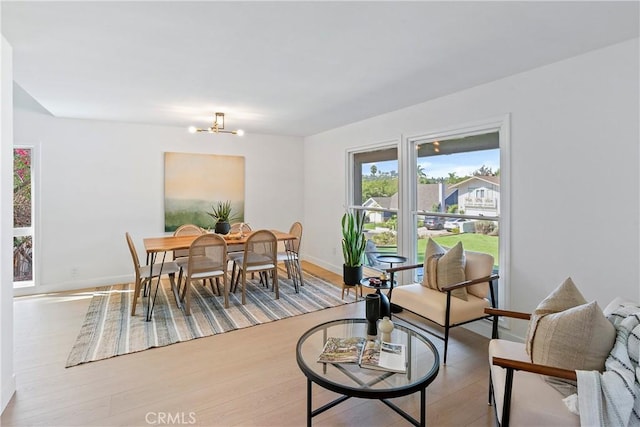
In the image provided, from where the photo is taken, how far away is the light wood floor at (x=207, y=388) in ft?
6.54

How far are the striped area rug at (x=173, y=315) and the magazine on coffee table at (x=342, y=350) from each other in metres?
1.62

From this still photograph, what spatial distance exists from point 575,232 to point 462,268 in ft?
2.86

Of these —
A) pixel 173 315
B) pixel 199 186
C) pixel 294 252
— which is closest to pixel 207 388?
pixel 173 315

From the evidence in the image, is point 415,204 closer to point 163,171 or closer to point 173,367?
point 173,367

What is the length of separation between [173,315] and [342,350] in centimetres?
246

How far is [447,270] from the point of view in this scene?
291cm

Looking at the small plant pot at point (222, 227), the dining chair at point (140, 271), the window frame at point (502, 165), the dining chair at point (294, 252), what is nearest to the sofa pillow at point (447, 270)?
the window frame at point (502, 165)

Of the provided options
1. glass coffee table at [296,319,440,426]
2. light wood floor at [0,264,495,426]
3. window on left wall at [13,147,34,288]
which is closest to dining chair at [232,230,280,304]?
light wood floor at [0,264,495,426]

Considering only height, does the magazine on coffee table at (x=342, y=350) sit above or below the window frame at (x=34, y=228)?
below

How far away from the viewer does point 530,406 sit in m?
1.46

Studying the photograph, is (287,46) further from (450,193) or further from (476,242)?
(476,242)

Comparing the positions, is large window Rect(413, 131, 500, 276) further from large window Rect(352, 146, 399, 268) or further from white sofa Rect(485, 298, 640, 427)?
white sofa Rect(485, 298, 640, 427)

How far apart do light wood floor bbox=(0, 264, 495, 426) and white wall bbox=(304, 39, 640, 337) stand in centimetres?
98

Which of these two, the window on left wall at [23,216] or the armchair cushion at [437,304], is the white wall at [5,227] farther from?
the armchair cushion at [437,304]
